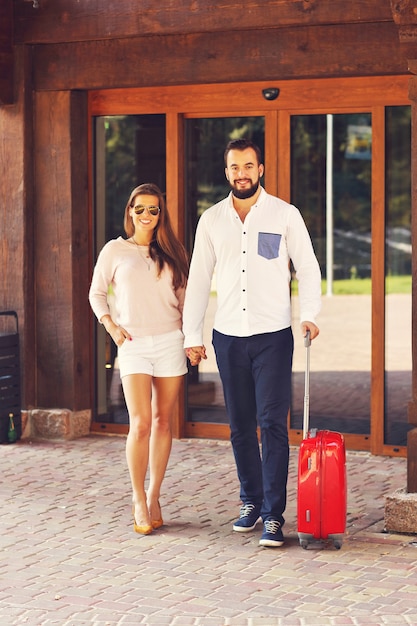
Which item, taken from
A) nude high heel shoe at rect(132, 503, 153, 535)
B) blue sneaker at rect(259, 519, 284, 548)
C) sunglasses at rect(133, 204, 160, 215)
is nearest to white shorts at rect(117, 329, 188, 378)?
sunglasses at rect(133, 204, 160, 215)

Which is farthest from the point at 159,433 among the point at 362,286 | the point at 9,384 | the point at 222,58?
the point at 362,286

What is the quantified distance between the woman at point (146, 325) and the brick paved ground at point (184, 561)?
36cm

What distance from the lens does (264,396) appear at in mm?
6488

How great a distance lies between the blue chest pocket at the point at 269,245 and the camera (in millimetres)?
6500

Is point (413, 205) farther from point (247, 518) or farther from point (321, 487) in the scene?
point (247, 518)

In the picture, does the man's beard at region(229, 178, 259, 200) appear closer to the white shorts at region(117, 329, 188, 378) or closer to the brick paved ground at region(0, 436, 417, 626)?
the white shorts at region(117, 329, 188, 378)

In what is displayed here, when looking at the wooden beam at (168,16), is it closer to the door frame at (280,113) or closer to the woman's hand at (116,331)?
the door frame at (280,113)

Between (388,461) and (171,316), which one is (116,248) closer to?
(171,316)

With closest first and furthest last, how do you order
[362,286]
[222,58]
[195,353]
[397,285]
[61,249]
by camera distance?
[195,353] → [222,58] → [61,249] → [397,285] → [362,286]

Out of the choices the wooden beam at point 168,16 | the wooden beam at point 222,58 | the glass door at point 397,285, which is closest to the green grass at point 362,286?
the glass door at point 397,285

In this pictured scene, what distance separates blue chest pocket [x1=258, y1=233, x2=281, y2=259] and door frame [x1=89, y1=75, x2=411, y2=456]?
87.8 inches

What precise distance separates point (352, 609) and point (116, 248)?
2.40 meters

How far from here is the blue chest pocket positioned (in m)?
6.50

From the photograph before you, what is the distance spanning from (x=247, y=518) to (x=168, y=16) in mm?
3763
